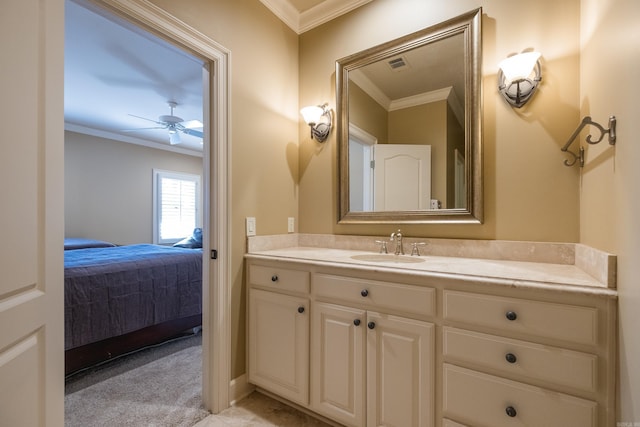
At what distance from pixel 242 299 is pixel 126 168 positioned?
4.77 m

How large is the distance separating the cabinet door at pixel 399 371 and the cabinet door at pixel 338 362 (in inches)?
2.0

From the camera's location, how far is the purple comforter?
2.10 metres

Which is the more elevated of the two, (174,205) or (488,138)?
(488,138)

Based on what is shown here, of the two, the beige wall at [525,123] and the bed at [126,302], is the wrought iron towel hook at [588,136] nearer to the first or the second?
the beige wall at [525,123]

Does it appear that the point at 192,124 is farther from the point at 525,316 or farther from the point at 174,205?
the point at 525,316

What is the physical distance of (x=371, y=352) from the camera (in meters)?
1.37

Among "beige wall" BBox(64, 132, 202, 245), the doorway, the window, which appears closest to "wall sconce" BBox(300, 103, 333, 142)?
the doorway

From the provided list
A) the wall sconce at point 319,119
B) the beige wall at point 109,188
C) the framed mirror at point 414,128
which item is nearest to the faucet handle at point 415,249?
the framed mirror at point 414,128

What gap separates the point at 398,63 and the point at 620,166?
1372mm

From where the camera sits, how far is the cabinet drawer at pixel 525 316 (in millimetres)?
968

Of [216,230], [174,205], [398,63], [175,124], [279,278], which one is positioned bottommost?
[279,278]

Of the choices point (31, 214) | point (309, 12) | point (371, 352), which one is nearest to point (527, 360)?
point (371, 352)

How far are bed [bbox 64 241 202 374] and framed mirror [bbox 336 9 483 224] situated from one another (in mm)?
1767

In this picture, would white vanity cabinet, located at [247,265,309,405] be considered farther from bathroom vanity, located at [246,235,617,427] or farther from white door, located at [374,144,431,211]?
white door, located at [374,144,431,211]
